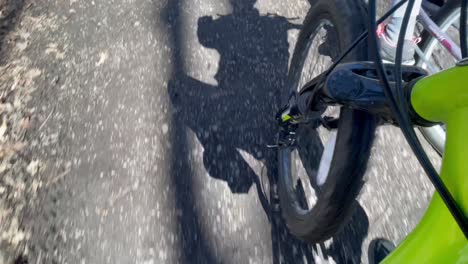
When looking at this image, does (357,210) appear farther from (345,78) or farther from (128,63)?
(128,63)

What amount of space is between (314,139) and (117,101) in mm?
892

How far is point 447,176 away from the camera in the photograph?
62cm

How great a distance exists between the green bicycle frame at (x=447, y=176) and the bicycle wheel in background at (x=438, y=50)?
34.8 inches

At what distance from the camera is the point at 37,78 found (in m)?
1.94

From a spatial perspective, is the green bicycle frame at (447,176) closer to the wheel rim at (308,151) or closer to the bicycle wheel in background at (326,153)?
the bicycle wheel in background at (326,153)

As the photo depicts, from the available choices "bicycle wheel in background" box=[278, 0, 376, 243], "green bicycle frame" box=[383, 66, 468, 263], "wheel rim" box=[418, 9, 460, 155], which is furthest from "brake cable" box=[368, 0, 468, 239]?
"wheel rim" box=[418, 9, 460, 155]

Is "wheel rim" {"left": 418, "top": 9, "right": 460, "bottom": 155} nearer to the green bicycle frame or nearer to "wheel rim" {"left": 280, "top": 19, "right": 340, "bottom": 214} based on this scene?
"wheel rim" {"left": 280, "top": 19, "right": 340, "bottom": 214}

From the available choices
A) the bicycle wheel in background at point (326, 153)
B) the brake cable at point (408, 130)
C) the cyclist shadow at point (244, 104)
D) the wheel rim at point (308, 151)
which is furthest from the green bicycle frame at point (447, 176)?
the cyclist shadow at point (244, 104)

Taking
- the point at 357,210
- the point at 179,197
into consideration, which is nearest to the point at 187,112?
the point at 179,197

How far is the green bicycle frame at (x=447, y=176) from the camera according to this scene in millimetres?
571

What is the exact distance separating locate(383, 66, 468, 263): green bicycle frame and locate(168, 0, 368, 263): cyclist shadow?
876 mm

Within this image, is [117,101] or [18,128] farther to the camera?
[117,101]

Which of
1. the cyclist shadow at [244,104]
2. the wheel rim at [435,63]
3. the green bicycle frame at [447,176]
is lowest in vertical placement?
the cyclist shadow at [244,104]

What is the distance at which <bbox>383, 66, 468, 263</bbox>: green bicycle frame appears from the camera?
22.5 inches
